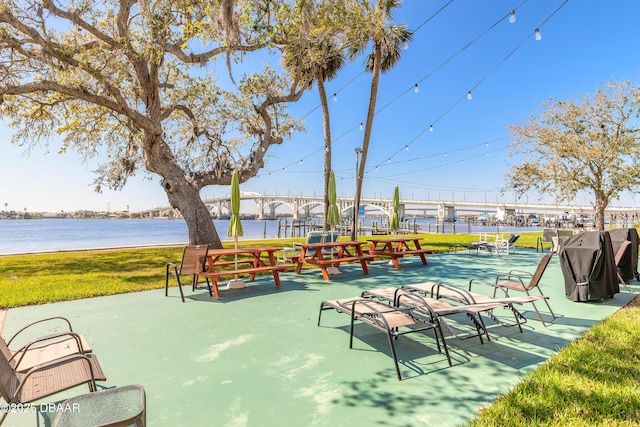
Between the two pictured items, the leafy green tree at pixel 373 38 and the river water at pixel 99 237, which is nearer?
the leafy green tree at pixel 373 38

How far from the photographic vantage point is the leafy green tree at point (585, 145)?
15102 millimetres

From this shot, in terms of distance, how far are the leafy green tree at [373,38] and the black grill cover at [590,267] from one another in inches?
270

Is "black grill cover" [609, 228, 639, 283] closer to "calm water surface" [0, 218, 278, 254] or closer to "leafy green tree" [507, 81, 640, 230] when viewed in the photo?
"leafy green tree" [507, 81, 640, 230]

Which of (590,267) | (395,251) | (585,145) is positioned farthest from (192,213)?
(585,145)

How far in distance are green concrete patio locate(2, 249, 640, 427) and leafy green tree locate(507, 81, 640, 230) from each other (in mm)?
12410

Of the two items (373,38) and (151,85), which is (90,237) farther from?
(373,38)

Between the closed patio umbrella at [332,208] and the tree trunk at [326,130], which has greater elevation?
the tree trunk at [326,130]

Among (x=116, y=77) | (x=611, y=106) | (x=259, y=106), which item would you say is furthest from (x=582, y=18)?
(x=116, y=77)

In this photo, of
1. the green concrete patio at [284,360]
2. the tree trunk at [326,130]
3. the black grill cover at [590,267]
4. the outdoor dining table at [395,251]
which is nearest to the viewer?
the green concrete patio at [284,360]

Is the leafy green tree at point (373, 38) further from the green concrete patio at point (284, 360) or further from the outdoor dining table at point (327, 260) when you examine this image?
the green concrete patio at point (284, 360)

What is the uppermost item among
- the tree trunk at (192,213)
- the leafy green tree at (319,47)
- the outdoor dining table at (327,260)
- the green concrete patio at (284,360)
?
the leafy green tree at (319,47)

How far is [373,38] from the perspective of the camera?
13086mm

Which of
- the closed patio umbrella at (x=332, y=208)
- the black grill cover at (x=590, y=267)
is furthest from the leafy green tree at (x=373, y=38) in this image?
the black grill cover at (x=590, y=267)

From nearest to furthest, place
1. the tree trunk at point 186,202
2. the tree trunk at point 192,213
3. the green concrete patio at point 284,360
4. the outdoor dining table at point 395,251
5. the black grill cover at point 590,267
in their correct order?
the green concrete patio at point 284,360 → the black grill cover at point 590,267 → the outdoor dining table at point 395,251 → the tree trunk at point 186,202 → the tree trunk at point 192,213
